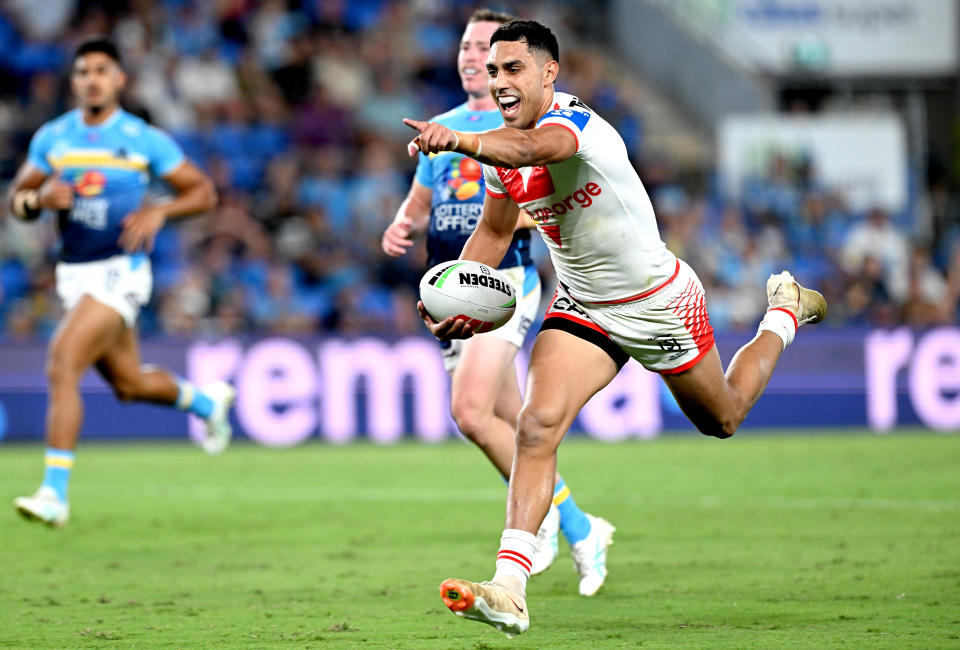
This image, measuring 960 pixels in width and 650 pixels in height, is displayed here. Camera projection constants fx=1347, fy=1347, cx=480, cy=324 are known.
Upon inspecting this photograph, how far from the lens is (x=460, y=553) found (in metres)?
7.88

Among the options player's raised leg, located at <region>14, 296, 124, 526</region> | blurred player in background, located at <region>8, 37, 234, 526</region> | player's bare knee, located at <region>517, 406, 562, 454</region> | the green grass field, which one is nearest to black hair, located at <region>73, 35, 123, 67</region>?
blurred player in background, located at <region>8, 37, 234, 526</region>

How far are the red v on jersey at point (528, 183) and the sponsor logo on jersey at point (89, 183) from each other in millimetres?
4640

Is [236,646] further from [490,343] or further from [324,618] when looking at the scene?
[490,343]

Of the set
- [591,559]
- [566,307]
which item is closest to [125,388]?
[591,559]

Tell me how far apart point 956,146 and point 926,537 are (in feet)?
58.2

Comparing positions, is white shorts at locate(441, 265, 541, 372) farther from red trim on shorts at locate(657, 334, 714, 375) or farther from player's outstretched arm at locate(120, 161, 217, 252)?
player's outstretched arm at locate(120, 161, 217, 252)

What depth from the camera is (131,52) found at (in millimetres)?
19578

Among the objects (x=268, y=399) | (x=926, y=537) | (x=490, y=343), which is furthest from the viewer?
(x=268, y=399)

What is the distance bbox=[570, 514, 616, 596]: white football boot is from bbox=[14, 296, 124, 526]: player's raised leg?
3476mm

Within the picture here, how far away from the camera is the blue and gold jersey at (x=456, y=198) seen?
24.2 feet

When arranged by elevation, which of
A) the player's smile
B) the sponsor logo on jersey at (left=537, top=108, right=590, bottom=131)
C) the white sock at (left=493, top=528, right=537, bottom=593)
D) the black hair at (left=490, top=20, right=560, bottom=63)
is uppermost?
the black hair at (left=490, top=20, right=560, bottom=63)

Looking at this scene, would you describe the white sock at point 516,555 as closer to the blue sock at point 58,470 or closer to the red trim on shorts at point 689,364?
the red trim on shorts at point 689,364

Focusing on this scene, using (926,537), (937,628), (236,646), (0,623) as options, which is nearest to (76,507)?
(0,623)

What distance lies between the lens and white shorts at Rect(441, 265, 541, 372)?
7.27 meters
